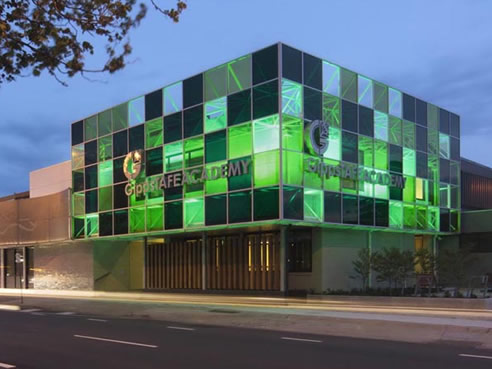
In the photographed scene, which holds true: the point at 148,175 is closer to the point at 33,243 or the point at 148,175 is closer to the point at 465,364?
the point at 33,243

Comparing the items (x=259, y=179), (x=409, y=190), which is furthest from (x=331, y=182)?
(x=409, y=190)

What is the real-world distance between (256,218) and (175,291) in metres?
9.42

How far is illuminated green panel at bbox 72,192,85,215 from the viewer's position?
116ft

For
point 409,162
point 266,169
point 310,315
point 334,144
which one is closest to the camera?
point 310,315

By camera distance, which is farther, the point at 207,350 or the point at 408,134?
the point at 408,134

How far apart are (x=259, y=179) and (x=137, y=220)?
9.47 meters

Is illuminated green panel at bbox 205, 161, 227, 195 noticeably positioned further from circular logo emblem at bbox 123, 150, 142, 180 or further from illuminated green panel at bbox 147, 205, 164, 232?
circular logo emblem at bbox 123, 150, 142, 180

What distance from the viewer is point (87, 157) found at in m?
35.2

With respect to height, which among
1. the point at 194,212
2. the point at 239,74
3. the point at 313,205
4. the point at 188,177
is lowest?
the point at 194,212

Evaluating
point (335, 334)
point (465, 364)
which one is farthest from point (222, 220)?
point (465, 364)

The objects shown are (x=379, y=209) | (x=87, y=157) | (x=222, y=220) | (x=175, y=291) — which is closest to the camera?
(x=222, y=220)

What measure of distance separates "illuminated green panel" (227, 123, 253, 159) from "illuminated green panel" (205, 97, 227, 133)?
79 cm

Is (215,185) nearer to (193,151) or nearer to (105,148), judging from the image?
(193,151)

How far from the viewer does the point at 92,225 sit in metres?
34.5
